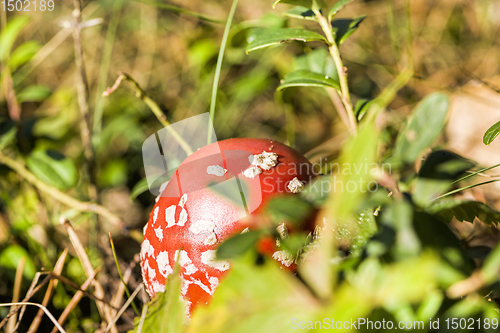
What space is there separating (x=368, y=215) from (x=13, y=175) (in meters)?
1.83

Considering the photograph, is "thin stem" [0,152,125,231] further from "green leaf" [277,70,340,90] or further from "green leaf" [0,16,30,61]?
"green leaf" [277,70,340,90]

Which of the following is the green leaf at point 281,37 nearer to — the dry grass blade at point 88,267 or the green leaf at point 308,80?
the green leaf at point 308,80

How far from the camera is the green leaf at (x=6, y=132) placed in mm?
1483

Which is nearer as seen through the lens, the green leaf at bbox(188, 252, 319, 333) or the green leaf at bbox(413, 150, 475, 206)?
the green leaf at bbox(188, 252, 319, 333)

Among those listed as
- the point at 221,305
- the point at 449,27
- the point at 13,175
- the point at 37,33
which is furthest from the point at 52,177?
the point at 449,27

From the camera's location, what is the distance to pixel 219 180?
100 cm

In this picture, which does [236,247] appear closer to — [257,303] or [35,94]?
[257,303]

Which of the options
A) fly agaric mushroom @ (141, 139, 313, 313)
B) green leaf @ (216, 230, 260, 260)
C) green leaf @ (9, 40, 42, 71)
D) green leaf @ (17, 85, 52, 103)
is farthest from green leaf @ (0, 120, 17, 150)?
green leaf @ (216, 230, 260, 260)

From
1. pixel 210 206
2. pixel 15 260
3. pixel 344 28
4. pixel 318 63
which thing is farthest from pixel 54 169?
A: pixel 344 28

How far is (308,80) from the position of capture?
1144 millimetres

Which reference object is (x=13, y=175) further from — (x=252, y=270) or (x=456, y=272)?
(x=456, y=272)

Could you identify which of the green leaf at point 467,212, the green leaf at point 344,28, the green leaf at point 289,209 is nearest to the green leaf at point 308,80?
the green leaf at point 344,28

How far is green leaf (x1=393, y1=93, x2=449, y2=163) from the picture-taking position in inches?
32.8

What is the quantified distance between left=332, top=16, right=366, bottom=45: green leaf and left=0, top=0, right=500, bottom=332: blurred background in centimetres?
18
